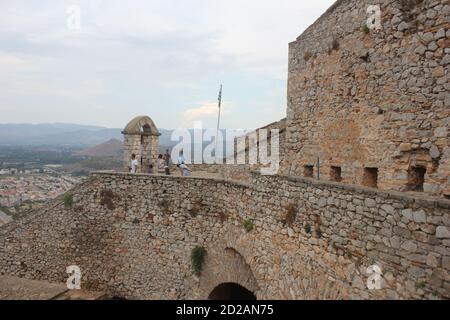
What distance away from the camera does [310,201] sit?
7.73 meters

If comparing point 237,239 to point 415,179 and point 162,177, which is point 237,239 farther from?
point 415,179

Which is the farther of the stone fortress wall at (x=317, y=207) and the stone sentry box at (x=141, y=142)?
the stone sentry box at (x=141, y=142)

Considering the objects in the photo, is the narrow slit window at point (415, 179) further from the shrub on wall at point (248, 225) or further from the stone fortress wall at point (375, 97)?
the shrub on wall at point (248, 225)

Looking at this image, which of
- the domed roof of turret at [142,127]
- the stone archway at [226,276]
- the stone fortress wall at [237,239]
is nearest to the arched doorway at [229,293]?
the stone archway at [226,276]

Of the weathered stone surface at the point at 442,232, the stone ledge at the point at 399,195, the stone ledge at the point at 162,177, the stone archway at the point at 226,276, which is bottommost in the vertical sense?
the stone archway at the point at 226,276

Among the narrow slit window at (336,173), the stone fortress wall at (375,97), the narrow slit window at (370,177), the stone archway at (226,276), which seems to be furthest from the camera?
the narrow slit window at (336,173)

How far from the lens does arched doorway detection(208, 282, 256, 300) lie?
37.7 feet

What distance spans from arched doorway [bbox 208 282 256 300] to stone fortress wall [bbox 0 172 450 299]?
24 centimetres

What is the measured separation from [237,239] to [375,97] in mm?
4656

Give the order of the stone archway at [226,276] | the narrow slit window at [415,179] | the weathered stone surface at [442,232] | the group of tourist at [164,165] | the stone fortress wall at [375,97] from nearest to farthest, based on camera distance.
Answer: the weathered stone surface at [442,232], the stone fortress wall at [375,97], the narrow slit window at [415,179], the stone archway at [226,276], the group of tourist at [164,165]

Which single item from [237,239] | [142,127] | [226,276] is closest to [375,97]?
[237,239]

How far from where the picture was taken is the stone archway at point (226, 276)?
405 inches

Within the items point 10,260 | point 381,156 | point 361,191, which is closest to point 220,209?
point 381,156

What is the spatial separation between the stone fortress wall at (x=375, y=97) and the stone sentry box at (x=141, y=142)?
18.2ft
